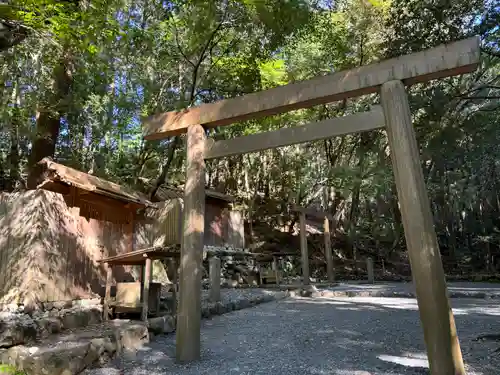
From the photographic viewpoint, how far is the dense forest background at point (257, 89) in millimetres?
8352

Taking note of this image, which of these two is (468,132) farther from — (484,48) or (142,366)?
(142,366)

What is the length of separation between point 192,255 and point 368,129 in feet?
8.76

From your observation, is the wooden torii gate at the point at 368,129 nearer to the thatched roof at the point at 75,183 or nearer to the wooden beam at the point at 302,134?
the wooden beam at the point at 302,134

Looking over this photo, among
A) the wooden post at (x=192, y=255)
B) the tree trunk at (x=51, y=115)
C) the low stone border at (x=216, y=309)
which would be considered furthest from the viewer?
the tree trunk at (x=51, y=115)

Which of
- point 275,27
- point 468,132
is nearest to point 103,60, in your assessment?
point 275,27

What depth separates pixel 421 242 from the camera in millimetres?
3535

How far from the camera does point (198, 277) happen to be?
15.1 ft

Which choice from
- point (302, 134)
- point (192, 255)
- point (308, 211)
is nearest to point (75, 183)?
point (192, 255)

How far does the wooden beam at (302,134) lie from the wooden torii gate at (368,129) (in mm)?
12

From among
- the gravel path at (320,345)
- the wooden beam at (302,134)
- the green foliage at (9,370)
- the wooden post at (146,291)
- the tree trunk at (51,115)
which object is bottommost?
the gravel path at (320,345)

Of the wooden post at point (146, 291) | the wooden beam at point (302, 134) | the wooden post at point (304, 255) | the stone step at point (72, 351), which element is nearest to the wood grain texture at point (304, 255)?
the wooden post at point (304, 255)

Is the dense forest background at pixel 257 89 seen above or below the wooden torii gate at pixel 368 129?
above

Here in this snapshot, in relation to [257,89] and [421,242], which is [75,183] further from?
[421,242]

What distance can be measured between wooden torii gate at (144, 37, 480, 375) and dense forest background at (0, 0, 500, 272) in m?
2.86
